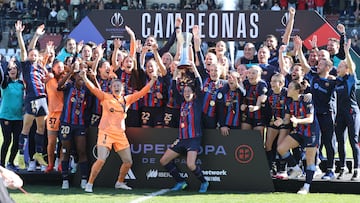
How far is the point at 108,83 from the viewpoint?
10406mm

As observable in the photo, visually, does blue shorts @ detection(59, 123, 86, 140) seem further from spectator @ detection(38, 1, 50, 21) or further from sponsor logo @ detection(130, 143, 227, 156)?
spectator @ detection(38, 1, 50, 21)

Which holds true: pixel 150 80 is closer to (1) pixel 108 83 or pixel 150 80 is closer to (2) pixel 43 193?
(1) pixel 108 83

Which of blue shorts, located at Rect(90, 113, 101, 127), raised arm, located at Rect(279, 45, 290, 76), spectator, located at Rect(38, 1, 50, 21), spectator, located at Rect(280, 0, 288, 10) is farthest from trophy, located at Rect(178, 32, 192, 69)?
spectator, located at Rect(38, 1, 50, 21)

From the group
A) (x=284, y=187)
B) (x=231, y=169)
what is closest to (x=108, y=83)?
(x=231, y=169)

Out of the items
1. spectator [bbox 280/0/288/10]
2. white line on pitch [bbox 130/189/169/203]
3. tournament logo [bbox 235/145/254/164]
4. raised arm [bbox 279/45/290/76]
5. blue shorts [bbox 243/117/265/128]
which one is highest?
spectator [bbox 280/0/288/10]

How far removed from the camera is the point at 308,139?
9672mm

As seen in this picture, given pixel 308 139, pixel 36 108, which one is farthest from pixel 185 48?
pixel 36 108

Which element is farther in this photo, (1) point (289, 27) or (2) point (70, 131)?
(1) point (289, 27)

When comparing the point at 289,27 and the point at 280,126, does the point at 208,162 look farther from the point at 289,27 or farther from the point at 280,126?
the point at 289,27

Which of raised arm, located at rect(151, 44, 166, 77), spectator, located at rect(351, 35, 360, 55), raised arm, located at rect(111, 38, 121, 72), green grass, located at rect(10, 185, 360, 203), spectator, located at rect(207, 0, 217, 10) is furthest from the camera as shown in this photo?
spectator, located at rect(207, 0, 217, 10)

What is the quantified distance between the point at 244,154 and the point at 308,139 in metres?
0.87

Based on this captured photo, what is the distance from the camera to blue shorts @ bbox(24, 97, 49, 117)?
34.9 feet

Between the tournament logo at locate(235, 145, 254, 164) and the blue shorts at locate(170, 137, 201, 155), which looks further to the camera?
the tournament logo at locate(235, 145, 254, 164)

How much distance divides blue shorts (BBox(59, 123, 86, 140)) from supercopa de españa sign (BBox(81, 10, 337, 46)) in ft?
4.85
